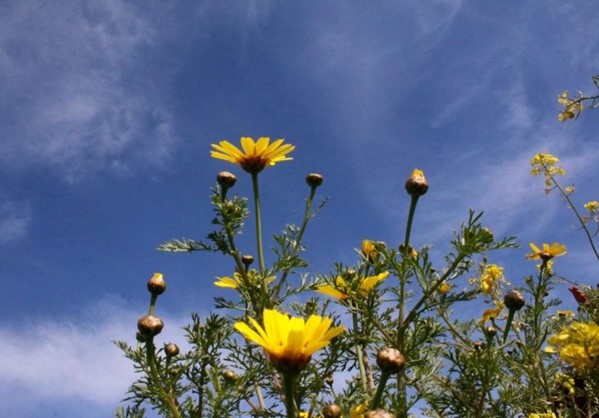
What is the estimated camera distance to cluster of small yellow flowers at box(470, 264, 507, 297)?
3623mm

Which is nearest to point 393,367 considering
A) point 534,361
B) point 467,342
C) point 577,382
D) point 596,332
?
point 596,332

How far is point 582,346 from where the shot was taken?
2154 mm

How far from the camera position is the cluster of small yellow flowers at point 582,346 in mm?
2111

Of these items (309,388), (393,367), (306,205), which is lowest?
(393,367)

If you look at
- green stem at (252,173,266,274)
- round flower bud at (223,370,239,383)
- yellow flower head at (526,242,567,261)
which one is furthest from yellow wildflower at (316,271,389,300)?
yellow flower head at (526,242,567,261)

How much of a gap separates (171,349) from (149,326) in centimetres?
44

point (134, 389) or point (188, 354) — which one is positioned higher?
point (188, 354)

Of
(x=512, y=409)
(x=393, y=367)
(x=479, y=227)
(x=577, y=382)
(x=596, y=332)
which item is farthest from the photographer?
(x=577, y=382)

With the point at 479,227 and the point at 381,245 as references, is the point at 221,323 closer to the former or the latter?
the point at 381,245

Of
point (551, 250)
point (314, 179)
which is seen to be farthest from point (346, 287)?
point (551, 250)

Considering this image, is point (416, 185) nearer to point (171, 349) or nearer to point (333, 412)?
point (333, 412)

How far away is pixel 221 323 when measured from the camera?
2.20 m

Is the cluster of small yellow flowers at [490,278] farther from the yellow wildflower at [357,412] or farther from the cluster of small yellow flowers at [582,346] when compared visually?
the yellow wildflower at [357,412]

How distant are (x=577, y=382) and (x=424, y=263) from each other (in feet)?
4.14
